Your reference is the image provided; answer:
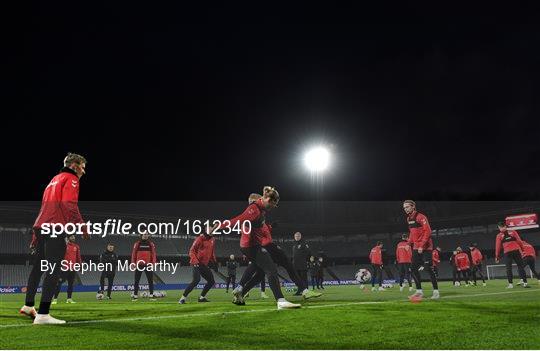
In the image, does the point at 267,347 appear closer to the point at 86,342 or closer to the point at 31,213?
the point at 86,342

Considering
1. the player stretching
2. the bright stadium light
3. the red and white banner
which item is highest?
the bright stadium light

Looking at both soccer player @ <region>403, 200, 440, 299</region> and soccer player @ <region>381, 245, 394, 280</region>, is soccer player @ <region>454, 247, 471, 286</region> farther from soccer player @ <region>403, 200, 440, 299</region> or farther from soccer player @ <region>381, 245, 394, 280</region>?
soccer player @ <region>403, 200, 440, 299</region>

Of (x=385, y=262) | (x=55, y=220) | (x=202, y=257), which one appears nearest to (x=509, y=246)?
(x=202, y=257)

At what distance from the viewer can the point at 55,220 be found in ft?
23.5

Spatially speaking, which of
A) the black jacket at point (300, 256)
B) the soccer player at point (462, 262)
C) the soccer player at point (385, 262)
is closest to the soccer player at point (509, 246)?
the soccer player at point (385, 262)

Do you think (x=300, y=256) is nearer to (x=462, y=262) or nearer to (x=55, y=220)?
(x=462, y=262)

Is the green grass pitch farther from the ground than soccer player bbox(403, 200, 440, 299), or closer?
closer

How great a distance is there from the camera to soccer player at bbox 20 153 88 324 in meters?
6.99

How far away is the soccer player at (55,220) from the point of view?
699 centimetres

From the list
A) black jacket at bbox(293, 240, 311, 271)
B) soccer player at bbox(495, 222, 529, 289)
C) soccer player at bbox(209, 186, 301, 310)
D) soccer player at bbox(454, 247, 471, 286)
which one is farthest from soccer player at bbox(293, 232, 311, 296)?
soccer player at bbox(454, 247, 471, 286)

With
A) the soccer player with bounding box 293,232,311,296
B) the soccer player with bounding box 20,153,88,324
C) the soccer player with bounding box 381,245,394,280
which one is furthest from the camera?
the soccer player with bounding box 381,245,394,280

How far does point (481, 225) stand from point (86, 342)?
54.3 meters

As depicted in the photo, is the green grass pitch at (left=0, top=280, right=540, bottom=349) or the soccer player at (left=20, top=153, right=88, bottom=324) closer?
the green grass pitch at (left=0, top=280, right=540, bottom=349)

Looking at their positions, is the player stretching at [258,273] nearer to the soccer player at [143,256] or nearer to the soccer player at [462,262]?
the soccer player at [143,256]
